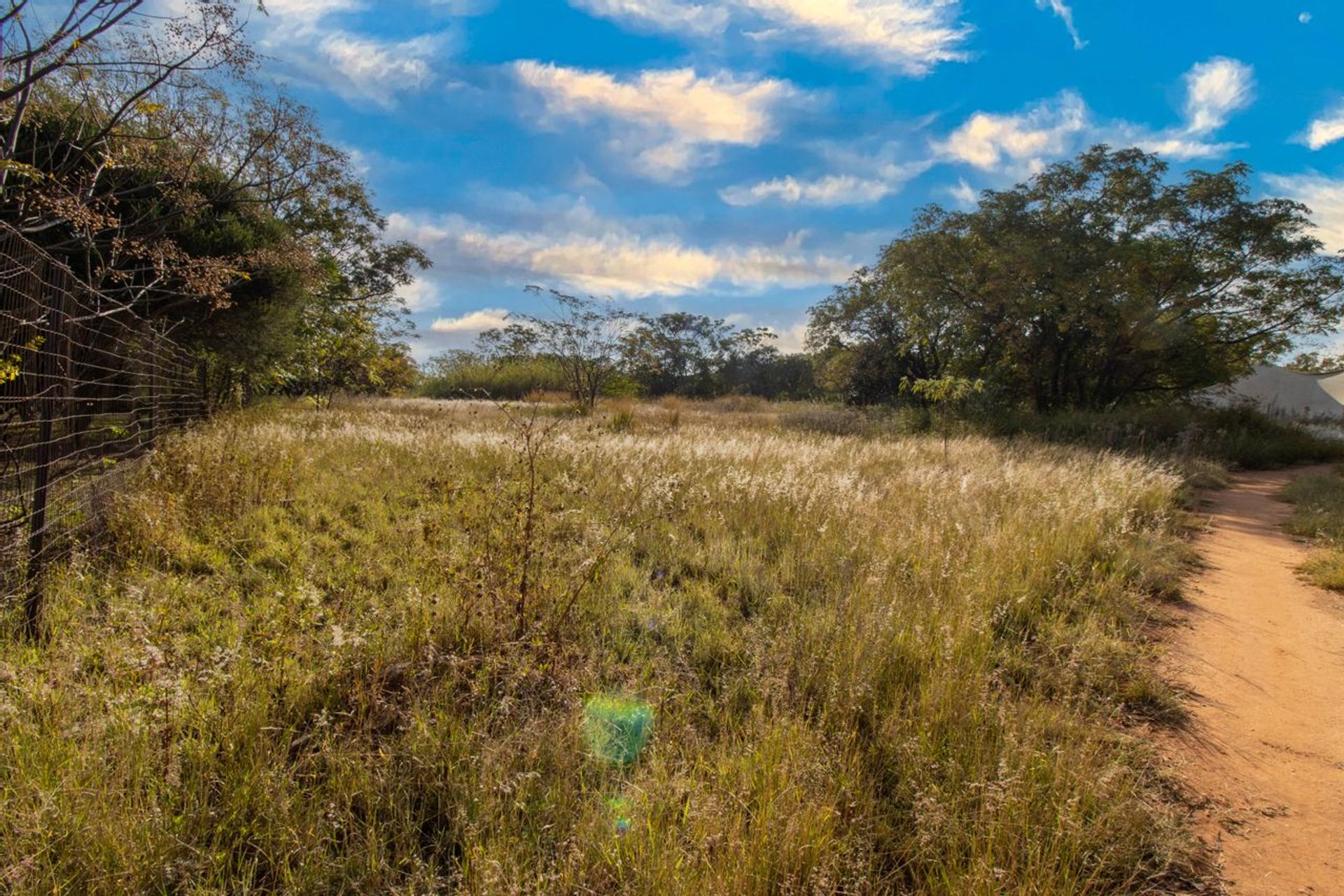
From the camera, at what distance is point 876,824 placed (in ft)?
6.72

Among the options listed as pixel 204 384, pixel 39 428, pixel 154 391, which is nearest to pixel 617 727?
pixel 39 428

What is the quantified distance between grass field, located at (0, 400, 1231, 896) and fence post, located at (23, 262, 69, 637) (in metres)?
0.21

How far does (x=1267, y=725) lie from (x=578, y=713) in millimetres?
3532

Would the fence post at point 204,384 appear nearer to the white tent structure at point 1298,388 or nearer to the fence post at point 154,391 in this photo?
the fence post at point 154,391

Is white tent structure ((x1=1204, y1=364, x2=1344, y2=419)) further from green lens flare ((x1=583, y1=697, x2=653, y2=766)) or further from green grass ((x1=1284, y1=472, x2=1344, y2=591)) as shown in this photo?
green lens flare ((x1=583, y1=697, x2=653, y2=766))

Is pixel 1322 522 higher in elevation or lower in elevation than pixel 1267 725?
higher

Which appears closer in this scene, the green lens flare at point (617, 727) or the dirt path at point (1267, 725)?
the dirt path at point (1267, 725)

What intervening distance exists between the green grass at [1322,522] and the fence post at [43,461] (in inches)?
374

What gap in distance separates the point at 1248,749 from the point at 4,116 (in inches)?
351

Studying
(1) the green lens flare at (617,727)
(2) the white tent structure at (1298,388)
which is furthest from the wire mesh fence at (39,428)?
(2) the white tent structure at (1298,388)

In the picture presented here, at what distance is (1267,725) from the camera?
2930mm

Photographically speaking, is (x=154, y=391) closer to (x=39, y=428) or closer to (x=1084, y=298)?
(x=39, y=428)

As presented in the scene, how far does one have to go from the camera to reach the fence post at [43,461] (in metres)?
3.18

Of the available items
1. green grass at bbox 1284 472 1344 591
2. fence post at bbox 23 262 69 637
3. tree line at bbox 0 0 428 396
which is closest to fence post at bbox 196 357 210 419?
tree line at bbox 0 0 428 396
